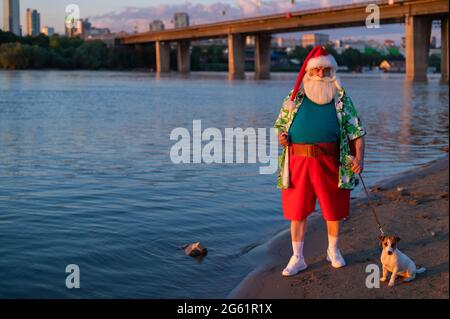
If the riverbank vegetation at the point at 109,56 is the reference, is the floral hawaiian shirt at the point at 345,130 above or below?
below

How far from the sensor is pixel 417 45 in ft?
252

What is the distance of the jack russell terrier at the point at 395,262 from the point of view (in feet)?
20.1

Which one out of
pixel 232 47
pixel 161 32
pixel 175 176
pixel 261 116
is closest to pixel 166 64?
pixel 161 32

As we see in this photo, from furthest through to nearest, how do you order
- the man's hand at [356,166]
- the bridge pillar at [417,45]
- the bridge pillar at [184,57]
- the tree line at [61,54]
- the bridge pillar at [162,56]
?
the bridge pillar at [184,57]
the bridge pillar at [162,56]
the tree line at [61,54]
the bridge pillar at [417,45]
the man's hand at [356,166]

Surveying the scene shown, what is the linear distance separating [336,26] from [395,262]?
77743 millimetres

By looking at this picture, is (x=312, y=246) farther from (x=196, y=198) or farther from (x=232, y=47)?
(x=232, y=47)

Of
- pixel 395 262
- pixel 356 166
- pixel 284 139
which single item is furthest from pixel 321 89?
pixel 395 262

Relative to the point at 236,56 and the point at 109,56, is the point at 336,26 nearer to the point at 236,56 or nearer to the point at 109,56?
the point at 236,56

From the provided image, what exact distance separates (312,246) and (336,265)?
1058 millimetres

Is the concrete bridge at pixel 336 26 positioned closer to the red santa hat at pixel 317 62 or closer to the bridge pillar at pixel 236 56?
the bridge pillar at pixel 236 56

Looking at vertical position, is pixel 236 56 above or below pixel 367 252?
above

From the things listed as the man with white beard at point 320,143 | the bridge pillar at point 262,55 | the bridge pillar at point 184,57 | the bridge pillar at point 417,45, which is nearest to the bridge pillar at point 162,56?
the bridge pillar at point 184,57

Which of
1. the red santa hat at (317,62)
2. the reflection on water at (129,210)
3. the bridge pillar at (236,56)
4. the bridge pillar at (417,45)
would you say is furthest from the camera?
the bridge pillar at (236,56)

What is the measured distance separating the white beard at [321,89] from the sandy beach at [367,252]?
168cm
